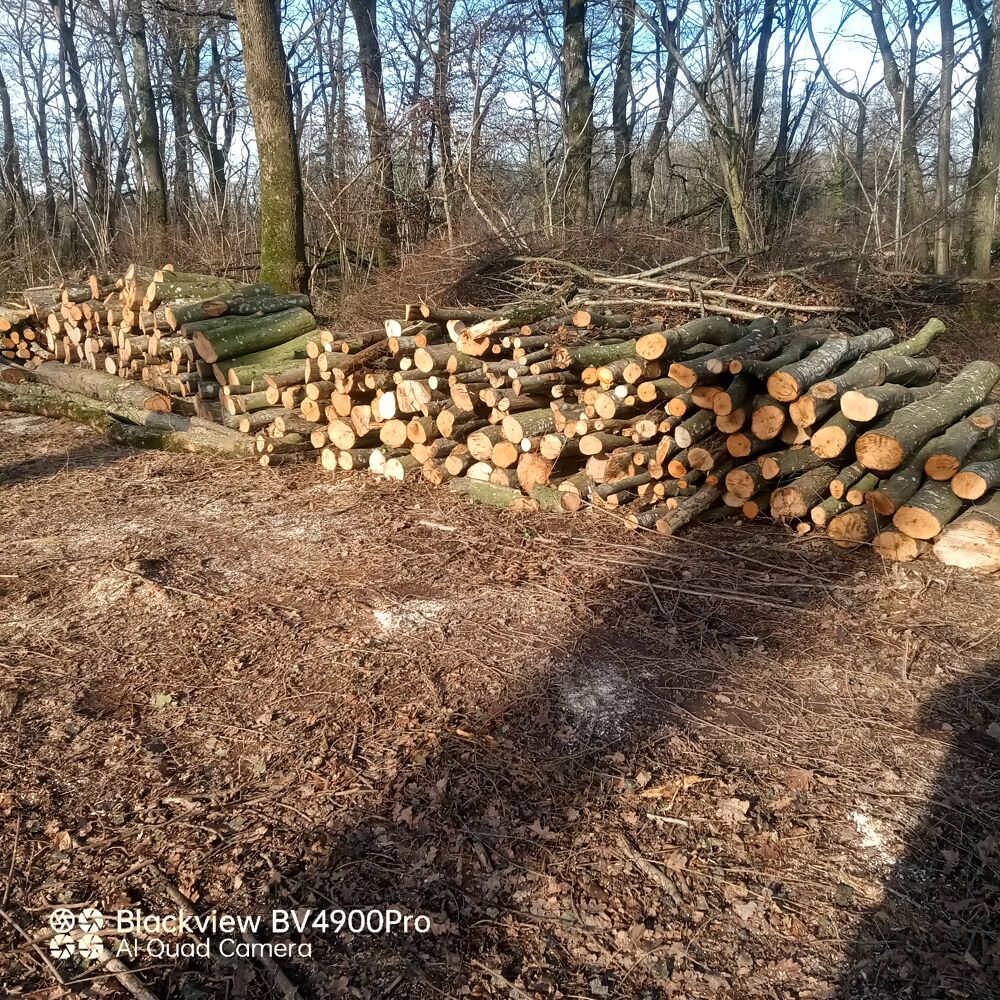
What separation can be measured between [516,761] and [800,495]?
9.71 feet

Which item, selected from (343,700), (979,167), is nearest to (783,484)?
(343,700)

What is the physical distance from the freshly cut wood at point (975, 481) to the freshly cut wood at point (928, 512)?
76 mm

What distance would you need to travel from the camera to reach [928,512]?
458cm

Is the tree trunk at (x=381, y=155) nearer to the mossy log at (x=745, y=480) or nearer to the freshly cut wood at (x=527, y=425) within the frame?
the freshly cut wood at (x=527, y=425)

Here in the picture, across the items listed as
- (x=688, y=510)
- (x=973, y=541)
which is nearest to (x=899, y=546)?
(x=973, y=541)

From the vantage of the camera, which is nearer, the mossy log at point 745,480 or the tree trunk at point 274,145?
the mossy log at point 745,480

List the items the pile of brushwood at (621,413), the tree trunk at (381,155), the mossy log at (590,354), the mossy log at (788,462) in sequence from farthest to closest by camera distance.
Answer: the tree trunk at (381,155) < the mossy log at (590,354) < the mossy log at (788,462) < the pile of brushwood at (621,413)

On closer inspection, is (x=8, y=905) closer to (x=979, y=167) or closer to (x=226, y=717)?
(x=226, y=717)

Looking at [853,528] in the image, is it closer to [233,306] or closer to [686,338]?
[686,338]

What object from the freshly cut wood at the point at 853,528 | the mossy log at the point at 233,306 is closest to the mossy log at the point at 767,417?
the freshly cut wood at the point at 853,528

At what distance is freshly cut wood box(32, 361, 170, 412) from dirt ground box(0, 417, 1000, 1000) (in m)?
3.11

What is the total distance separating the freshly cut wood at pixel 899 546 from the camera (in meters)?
→ 4.66

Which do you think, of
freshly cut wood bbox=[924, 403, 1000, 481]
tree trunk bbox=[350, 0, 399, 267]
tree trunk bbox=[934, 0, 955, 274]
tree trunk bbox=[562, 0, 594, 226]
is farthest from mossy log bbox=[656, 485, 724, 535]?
tree trunk bbox=[934, 0, 955, 274]

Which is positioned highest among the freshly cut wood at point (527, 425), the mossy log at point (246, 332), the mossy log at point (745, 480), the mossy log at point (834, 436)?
the mossy log at point (246, 332)
